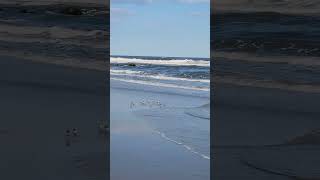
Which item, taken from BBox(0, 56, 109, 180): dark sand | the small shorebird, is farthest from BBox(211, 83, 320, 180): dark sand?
the small shorebird

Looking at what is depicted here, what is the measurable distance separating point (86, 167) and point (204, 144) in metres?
2.74

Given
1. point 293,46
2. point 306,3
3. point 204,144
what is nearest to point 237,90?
point 293,46

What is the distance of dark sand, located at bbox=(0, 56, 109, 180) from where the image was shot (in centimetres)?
390

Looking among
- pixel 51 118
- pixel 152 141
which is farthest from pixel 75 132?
pixel 152 141

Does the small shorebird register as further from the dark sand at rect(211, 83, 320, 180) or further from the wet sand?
the dark sand at rect(211, 83, 320, 180)

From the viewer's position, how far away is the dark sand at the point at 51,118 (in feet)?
12.8

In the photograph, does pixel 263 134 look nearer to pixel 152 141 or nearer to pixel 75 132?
pixel 75 132

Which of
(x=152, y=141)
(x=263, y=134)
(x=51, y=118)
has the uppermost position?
(x=51, y=118)

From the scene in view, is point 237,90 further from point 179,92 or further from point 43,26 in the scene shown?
point 179,92

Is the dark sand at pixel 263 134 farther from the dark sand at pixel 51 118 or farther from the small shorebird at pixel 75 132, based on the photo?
the small shorebird at pixel 75 132

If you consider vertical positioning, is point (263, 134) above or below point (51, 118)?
below

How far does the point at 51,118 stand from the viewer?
401 centimetres

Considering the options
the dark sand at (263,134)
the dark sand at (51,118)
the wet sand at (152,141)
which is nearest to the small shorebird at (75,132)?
the dark sand at (51,118)

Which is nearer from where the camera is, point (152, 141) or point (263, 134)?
point (263, 134)
